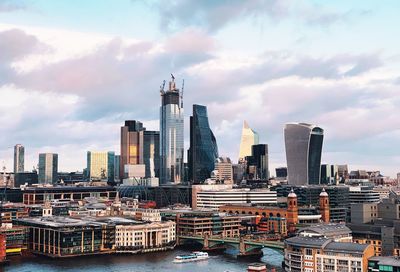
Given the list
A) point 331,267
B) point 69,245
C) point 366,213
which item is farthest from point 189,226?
point 331,267

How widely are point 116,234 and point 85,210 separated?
2079 inches

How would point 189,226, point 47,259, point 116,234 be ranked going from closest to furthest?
1. point 47,259
2. point 116,234
3. point 189,226

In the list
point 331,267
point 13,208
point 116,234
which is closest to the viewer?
point 331,267

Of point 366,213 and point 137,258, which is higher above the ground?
point 366,213

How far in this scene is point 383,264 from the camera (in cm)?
8419

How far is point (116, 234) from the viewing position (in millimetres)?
130875

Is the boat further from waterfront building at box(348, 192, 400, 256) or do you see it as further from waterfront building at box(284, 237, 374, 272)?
waterfront building at box(348, 192, 400, 256)

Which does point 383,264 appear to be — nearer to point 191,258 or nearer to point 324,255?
point 324,255

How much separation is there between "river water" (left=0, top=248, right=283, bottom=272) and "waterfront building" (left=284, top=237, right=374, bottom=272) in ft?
35.0

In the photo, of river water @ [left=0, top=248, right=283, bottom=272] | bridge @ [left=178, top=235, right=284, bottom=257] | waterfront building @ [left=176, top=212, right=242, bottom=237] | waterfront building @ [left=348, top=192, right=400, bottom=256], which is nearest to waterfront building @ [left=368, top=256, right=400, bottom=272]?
waterfront building @ [left=348, top=192, right=400, bottom=256]

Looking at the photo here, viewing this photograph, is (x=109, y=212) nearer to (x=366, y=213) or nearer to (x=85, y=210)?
(x=85, y=210)

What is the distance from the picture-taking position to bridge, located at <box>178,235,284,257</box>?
11694cm

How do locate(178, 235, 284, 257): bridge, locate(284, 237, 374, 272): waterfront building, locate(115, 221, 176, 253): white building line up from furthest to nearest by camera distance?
locate(115, 221, 176, 253): white building
locate(178, 235, 284, 257): bridge
locate(284, 237, 374, 272): waterfront building

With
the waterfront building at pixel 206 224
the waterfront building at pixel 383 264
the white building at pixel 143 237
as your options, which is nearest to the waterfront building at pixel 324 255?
the waterfront building at pixel 383 264
